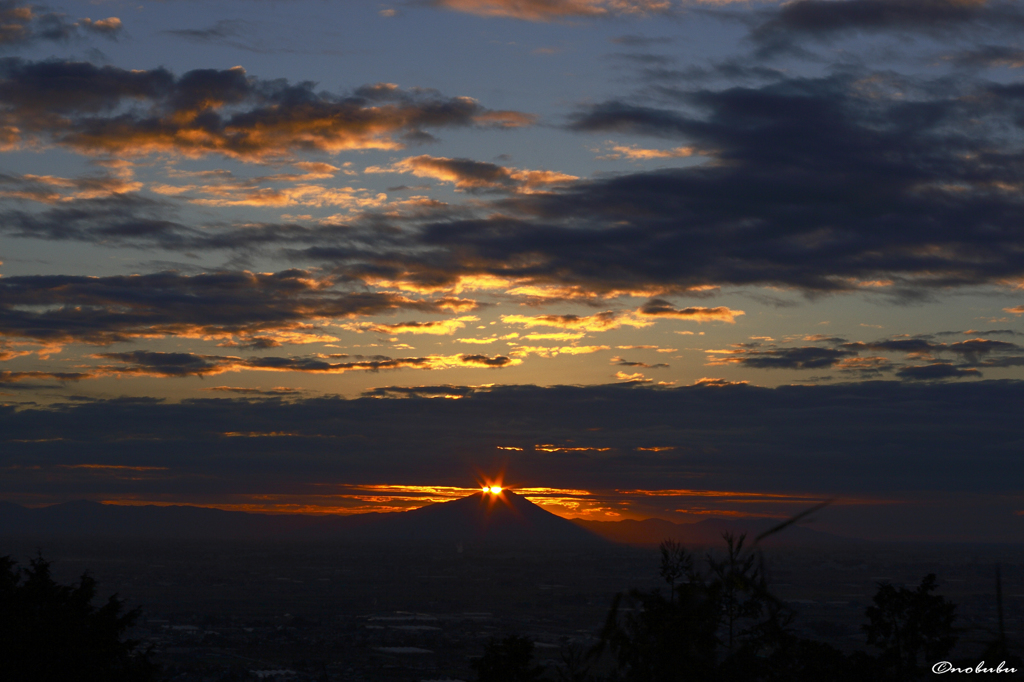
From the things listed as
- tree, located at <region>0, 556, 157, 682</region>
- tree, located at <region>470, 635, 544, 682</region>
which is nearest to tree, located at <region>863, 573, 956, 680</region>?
tree, located at <region>470, 635, 544, 682</region>

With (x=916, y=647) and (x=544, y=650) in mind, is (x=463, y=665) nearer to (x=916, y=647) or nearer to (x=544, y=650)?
(x=544, y=650)

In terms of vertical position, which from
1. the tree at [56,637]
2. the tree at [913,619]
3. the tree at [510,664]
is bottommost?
the tree at [510,664]

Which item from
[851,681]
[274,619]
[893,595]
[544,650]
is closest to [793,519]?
[851,681]

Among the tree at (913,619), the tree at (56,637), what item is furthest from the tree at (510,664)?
the tree at (913,619)

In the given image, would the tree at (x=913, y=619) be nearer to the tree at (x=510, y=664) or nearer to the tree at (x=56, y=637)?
the tree at (x=510, y=664)

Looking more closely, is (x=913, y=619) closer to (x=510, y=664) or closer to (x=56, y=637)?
(x=510, y=664)

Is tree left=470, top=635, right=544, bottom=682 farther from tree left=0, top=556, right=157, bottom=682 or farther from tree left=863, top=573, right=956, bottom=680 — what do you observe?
tree left=863, top=573, right=956, bottom=680

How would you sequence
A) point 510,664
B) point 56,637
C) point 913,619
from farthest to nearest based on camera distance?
1. point 510,664
2. point 913,619
3. point 56,637

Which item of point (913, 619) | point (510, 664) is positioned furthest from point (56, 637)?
point (913, 619)

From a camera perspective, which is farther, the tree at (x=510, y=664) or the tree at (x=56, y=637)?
the tree at (x=510, y=664)
